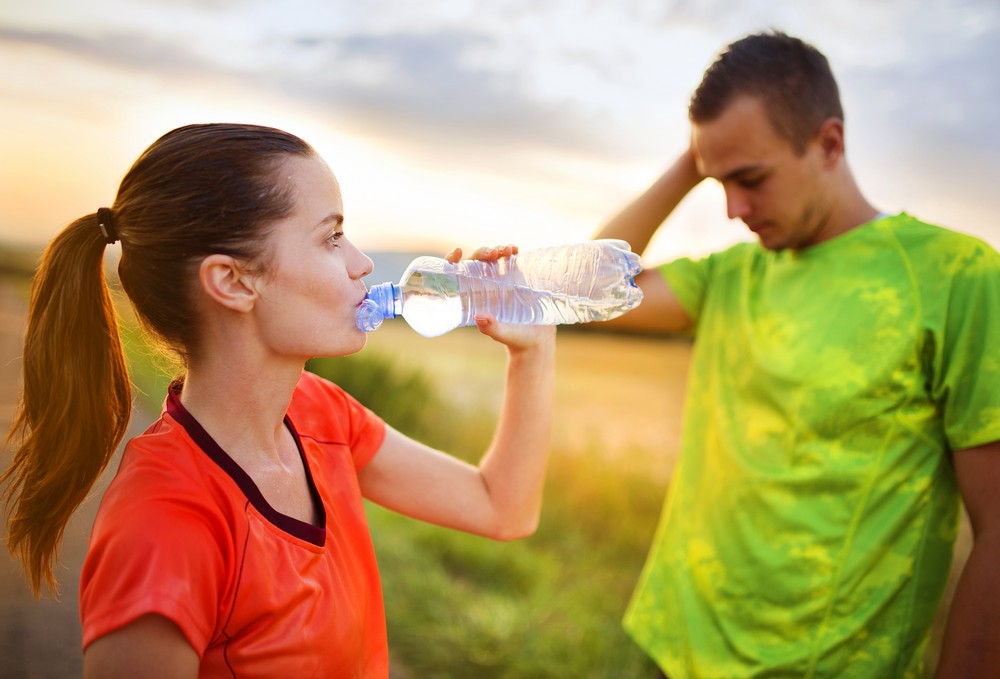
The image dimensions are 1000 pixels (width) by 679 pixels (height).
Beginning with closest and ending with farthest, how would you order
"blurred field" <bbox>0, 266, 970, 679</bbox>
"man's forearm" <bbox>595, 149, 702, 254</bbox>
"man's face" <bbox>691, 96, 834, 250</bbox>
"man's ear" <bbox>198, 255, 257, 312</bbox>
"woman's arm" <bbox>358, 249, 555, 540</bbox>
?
"man's ear" <bbox>198, 255, 257, 312</bbox> < "woman's arm" <bbox>358, 249, 555, 540</bbox> < "man's face" <bbox>691, 96, 834, 250</bbox> < "man's forearm" <bbox>595, 149, 702, 254</bbox> < "blurred field" <bbox>0, 266, 970, 679</bbox>

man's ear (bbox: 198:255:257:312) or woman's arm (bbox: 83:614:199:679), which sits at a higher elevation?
man's ear (bbox: 198:255:257:312)

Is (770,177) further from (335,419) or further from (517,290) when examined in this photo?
(335,419)

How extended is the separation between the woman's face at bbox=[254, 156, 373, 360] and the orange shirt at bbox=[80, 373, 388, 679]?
0.75 feet

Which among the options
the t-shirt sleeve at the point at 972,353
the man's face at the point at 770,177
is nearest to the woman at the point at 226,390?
the man's face at the point at 770,177

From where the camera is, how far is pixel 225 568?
1256 mm

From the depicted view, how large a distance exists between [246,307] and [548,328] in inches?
27.5

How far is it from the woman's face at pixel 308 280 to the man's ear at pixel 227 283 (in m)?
0.02

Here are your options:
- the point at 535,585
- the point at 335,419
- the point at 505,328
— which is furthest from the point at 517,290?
the point at 535,585

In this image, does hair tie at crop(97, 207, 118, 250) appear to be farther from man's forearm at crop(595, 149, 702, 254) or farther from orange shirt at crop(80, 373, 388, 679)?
man's forearm at crop(595, 149, 702, 254)

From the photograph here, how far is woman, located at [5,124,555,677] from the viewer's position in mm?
1291

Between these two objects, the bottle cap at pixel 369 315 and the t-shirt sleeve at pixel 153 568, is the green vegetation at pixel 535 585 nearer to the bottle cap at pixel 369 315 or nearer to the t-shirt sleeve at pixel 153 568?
the bottle cap at pixel 369 315

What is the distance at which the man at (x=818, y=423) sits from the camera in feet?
6.04

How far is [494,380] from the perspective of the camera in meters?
4.99

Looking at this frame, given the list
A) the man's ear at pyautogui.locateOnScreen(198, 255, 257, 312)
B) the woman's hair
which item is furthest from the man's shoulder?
the man's ear at pyautogui.locateOnScreen(198, 255, 257, 312)
